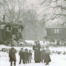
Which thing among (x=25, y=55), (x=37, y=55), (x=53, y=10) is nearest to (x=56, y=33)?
(x=53, y=10)

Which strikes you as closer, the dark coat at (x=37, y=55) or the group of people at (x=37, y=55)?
the group of people at (x=37, y=55)

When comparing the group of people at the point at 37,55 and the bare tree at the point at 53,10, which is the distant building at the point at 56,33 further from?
the group of people at the point at 37,55

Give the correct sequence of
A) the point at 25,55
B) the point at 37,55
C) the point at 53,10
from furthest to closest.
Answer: the point at 53,10
the point at 37,55
the point at 25,55

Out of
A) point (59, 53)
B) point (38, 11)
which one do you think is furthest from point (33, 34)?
point (59, 53)

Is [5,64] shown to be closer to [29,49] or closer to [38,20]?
[29,49]

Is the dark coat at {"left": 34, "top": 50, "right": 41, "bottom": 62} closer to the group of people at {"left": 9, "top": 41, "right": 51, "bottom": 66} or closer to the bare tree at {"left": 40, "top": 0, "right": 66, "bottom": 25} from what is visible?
the group of people at {"left": 9, "top": 41, "right": 51, "bottom": 66}

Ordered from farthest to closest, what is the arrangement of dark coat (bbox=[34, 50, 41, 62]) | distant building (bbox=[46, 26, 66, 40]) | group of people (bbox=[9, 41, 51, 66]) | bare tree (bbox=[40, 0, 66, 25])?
distant building (bbox=[46, 26, 66, 40]) → bare tree (bbox=[40, 0, 66, 25]) → dark coat (bbox=[34, 50, 41, 62]) → group of people (bbox=[9, 41, 51, 66])

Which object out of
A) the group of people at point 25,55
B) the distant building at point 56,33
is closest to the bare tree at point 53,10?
the group of people at point 25,55

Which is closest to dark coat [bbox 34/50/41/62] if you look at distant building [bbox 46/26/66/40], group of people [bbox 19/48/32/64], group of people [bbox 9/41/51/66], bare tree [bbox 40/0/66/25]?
group of people [bbox 9/41/51/66]

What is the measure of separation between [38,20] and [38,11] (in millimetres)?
572

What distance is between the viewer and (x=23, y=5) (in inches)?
492

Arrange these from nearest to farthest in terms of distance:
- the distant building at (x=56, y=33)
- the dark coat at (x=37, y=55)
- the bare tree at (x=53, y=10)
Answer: the dark coat at (x=37, y=55)
the bare tree at (x=53, y=10)
the distant building at (x=56, y=33)

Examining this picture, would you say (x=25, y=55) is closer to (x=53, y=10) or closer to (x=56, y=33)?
(x=53, y=10)

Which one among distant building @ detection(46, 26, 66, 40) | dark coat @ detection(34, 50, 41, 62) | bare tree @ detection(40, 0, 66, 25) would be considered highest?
bare tree @ detection(40, 0, 66, 25)
